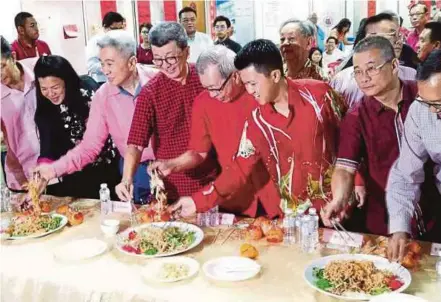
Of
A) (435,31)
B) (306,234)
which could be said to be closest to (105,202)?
(306,234)

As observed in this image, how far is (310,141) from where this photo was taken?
2.43 m

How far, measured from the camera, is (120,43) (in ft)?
8.87

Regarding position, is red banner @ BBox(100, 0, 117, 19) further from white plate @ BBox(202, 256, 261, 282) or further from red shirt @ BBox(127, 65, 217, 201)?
white plate @ BBox(202, 256, 261, 282)

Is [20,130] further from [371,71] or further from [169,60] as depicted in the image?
[371,71]

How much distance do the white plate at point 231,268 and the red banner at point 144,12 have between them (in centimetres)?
176

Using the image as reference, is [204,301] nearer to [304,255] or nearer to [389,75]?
[304,255]

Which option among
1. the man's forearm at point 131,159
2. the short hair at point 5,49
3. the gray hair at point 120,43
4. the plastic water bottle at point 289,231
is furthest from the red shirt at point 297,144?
the short hair at point 5,49

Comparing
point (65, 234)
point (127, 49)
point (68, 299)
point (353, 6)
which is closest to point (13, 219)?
point (65, 234)

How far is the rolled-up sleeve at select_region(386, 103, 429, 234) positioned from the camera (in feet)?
6.54

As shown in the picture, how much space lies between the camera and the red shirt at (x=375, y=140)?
2.21 m

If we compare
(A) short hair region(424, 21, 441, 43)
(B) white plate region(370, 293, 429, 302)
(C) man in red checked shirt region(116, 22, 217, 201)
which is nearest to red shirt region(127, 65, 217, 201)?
(C) man in red checked shirt region(116, 22, 217, 201)

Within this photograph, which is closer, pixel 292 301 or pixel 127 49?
pixel 292 301

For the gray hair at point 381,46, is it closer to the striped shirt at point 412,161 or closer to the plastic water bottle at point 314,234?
the striped shirt at point 412,161

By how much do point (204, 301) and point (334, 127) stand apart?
1.05 meters
